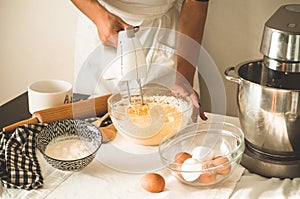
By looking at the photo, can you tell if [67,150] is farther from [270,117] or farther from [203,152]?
[270,117]

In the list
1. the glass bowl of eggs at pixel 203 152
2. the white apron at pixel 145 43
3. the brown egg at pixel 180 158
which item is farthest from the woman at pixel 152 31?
the brown egg at pixel 180 158

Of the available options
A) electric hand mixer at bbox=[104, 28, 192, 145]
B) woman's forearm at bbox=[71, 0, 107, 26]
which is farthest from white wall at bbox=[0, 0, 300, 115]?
electric hand mixer at bbox=[104, 28, 192, 145]

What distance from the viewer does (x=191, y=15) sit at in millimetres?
1509

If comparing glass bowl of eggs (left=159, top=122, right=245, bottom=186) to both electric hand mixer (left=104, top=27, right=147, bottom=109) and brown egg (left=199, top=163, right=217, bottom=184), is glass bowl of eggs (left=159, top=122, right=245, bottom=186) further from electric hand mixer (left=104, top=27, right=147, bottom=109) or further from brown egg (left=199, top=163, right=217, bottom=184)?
electric hand mixer (left=104, top=27, right=147, bottom=109)

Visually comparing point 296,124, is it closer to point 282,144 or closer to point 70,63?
point 282,144

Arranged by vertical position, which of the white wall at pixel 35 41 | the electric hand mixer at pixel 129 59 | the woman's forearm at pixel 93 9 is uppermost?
the woman's forearm at pixel 93 9

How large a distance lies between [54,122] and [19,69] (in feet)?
3.51

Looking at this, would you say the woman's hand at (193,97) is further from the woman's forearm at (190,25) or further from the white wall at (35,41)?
the white wall at (35,41)

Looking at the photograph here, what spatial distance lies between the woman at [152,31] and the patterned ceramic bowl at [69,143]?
0.29 m

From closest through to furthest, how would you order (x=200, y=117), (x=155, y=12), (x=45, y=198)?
(x=45, y=198) < (x=200, y=117) < (x=155, y=12)

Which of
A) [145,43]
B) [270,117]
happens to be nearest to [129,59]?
A: [270,117]

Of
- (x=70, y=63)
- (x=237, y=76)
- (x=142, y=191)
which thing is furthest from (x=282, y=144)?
(x=70, y=63)

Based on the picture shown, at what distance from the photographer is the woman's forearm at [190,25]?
1.50 metres

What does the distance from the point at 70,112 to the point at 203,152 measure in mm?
388
